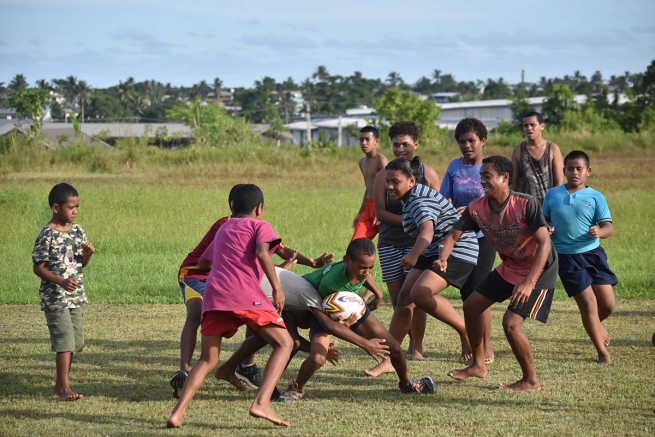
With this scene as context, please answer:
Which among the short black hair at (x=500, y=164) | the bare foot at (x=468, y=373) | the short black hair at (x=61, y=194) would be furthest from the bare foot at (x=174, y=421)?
the short black hair at (x=500, y=164)

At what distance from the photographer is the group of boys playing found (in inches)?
223

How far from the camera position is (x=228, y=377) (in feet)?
21.2

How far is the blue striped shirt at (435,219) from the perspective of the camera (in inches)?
271

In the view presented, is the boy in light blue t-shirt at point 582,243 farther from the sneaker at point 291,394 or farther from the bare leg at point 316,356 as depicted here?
the sneaker at point 291,394

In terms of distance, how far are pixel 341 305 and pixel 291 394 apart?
2.47 ft

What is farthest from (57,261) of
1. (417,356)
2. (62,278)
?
(417,356)

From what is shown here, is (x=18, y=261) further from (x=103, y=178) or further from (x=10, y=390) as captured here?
(x=103, y=178)

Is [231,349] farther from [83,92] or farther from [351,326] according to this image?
[83,92]

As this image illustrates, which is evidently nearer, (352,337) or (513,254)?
(352,337)

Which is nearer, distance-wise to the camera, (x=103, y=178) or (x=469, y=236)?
(x=469, y=236)

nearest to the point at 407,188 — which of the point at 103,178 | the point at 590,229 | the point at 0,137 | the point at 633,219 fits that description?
the point at 590,229

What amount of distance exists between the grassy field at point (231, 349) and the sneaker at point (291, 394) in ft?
0.28

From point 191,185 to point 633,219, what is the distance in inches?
477

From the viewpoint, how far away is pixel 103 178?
1003 inches
